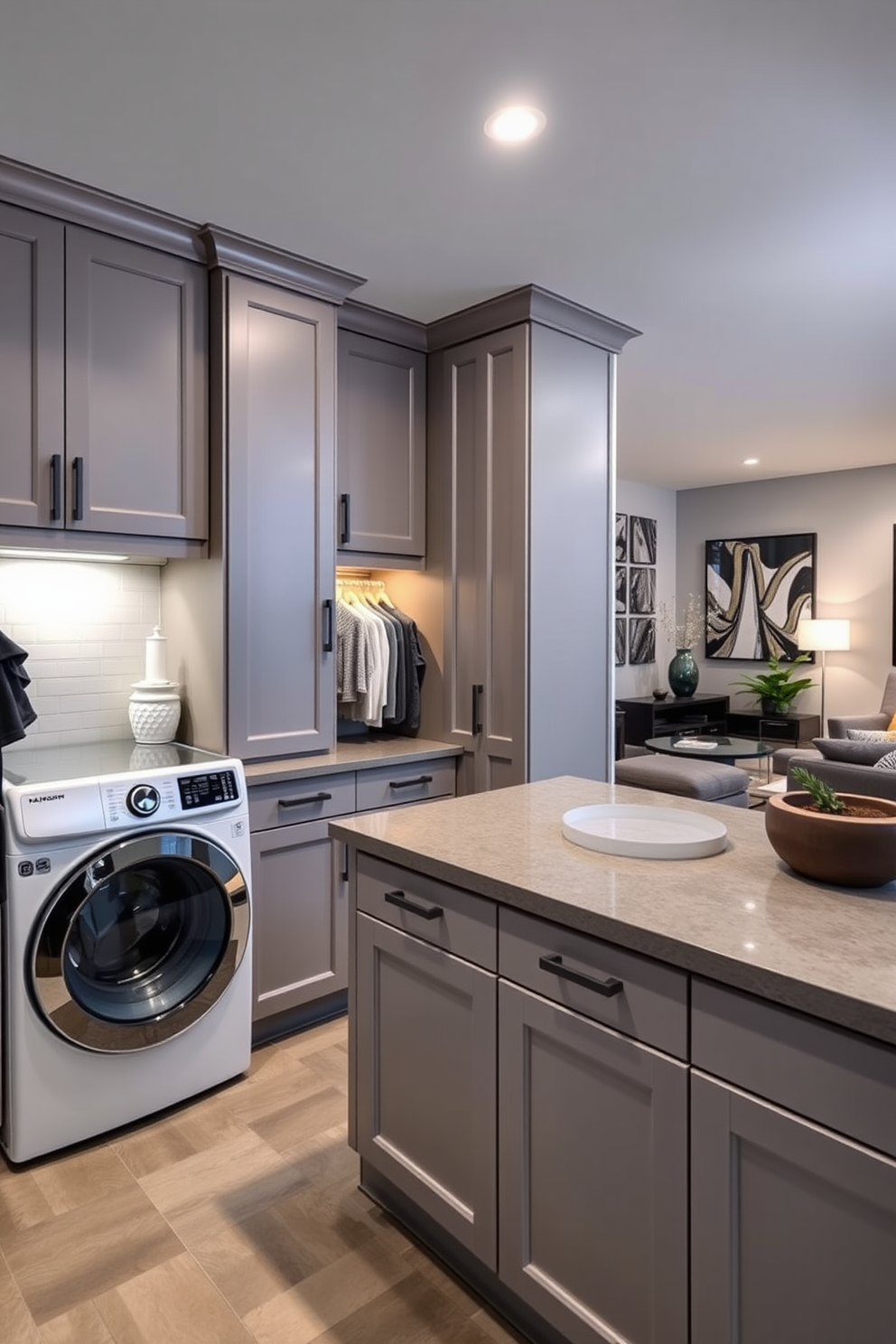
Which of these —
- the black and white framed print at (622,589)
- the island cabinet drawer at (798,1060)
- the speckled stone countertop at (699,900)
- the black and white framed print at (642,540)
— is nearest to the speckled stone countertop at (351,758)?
the speckled stone countertop at (699,900)

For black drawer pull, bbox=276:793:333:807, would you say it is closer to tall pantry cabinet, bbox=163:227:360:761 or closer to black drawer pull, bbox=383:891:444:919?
tall pantry cabinet, bbox=163:227:360:761

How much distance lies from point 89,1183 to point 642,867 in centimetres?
163

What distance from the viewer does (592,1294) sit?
135 cm

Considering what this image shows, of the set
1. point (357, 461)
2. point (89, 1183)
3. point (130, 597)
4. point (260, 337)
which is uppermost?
point (260, 337)

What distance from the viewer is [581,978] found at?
51.2 inches

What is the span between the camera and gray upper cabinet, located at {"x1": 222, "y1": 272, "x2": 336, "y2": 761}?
8.81 feet

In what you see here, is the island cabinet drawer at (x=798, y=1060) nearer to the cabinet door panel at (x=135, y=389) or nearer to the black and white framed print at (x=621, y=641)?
the cabinet door panel at (x=135, y=389)

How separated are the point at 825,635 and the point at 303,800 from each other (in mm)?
5438

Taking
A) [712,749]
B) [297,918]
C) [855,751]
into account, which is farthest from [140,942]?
[712,749]

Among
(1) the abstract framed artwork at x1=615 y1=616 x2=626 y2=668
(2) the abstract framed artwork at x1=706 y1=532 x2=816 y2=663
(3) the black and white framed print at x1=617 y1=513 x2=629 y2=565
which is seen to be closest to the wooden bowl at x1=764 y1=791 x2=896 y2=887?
(1) the abstract framed artwork at x1=615 y1=616 x2=626 y2=668

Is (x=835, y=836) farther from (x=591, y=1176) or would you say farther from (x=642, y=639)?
(x=642, y=639)

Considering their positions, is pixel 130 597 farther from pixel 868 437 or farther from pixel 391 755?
pixel 868 437

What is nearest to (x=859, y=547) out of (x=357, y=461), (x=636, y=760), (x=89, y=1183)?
(x=636, y=760)

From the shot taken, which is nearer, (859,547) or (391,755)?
(391,755)
